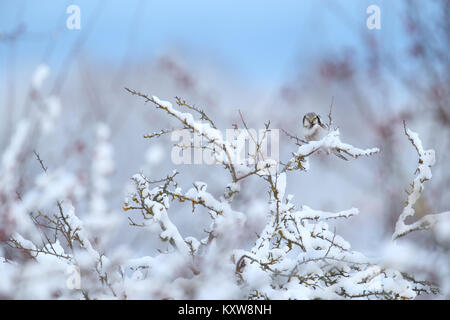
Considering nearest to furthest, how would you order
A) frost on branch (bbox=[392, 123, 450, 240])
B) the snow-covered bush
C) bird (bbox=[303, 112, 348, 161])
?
the snow-covered bush
frost on branch (bbox=[392, 123, 450, 240])
bird (bbox=[303, 112, 348, 161])

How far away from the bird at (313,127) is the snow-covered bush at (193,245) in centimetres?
43

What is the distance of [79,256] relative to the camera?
1.37 meters

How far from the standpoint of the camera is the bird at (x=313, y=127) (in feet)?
6.29

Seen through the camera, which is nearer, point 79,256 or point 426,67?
point 79,256

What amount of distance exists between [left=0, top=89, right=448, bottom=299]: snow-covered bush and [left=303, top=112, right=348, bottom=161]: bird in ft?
1.39

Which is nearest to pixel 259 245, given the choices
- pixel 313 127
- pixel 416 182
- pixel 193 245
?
pixel 193 245

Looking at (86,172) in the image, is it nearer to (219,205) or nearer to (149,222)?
(149,222)

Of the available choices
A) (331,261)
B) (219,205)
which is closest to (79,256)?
(219,205)

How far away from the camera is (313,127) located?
1.93m

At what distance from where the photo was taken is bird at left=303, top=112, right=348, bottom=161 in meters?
1.92

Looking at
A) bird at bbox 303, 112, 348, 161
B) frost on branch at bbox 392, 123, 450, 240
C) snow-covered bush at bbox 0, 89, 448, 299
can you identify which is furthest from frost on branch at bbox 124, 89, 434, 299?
bird at bbox 303, 112, 348, 161

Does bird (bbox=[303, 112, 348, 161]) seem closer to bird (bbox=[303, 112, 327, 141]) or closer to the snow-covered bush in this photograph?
bird (bbox=[303, 112, 327, 141])

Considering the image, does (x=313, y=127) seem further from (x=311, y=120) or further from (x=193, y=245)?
(x=193, y=245)
